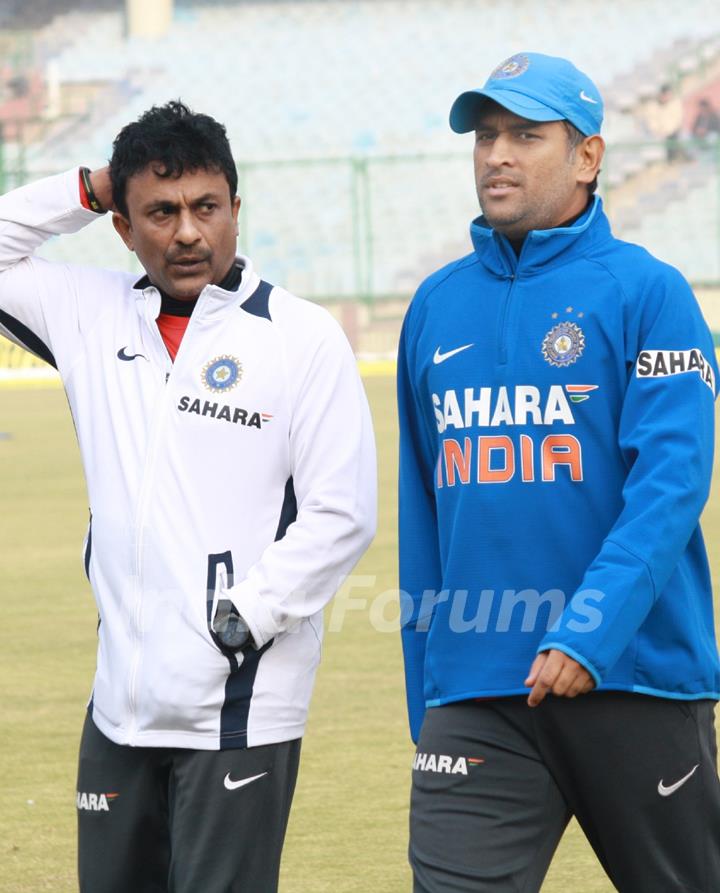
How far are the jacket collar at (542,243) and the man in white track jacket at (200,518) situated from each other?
13.3 inches

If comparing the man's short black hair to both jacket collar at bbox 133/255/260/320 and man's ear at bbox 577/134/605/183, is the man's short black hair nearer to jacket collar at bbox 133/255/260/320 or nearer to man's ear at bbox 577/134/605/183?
jacket collar at bbox 133/255/260/320

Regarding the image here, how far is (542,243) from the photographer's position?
11.0 feet

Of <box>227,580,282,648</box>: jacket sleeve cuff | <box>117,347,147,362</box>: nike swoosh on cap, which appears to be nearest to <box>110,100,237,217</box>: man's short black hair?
<box>117,347,147,362</box>: nike swoosh on cap

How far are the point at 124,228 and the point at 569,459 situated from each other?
3.43 ft

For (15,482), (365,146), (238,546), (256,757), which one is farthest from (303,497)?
(365,146)

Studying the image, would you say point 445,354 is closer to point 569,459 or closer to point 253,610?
point 569,459

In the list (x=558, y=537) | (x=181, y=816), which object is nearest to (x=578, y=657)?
(x=558, y=537)

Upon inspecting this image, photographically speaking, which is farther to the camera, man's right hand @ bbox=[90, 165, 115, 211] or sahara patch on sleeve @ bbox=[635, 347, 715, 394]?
man's right hand @ bbox=[90, 165, 115, 211]

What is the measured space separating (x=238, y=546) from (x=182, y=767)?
16.5 inches

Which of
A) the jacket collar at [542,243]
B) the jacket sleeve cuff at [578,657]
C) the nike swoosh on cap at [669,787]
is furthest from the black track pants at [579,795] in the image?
the jacket collar at [542,243]

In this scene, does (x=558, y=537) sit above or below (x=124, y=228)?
below

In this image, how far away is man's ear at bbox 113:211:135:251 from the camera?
3.60m

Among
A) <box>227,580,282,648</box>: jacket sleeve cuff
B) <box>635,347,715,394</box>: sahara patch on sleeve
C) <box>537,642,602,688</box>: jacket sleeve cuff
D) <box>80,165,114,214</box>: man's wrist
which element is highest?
<box>80,165,114,214</box>: man's wrist

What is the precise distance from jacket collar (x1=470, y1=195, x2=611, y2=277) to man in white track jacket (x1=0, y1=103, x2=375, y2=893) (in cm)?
34
